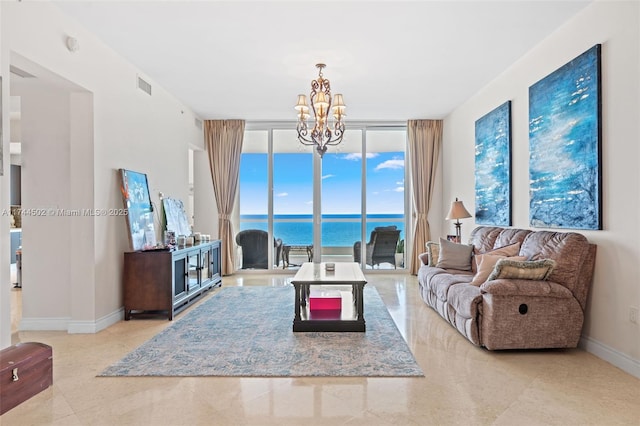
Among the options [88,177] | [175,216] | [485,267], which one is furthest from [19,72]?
[485,267]

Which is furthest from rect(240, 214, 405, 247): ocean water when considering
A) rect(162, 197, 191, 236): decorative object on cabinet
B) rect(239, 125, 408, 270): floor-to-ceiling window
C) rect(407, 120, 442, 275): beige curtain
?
rect(162, 197, 191, 236): decorative object on cabinet

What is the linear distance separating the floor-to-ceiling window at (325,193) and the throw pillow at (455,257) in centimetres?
255

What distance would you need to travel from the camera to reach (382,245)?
24.8 feet

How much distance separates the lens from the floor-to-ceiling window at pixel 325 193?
768 centimetres

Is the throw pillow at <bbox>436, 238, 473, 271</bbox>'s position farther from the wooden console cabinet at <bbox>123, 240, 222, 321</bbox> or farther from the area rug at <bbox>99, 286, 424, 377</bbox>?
the wooden console cabinet at <bbox>123, 240, 222, 321</bbox>

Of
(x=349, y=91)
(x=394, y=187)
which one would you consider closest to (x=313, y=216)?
(x=394, y=187)

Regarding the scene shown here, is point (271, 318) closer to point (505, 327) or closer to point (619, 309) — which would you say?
point (505, 327)

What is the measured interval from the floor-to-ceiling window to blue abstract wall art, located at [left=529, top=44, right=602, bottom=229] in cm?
361

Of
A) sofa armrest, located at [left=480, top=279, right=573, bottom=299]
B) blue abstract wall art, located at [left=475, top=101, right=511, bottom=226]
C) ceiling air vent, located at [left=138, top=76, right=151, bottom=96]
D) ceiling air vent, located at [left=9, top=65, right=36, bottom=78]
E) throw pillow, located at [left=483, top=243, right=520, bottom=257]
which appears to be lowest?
sofa armrest, located at [left=480, top=279, right=573, bottom=299]

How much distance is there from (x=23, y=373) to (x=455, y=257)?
4.30 m

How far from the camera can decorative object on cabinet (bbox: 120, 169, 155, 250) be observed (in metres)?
4.45

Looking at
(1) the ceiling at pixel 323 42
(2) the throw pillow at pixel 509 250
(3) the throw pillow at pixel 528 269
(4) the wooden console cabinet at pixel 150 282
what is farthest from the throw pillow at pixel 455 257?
(4) the wooden console cabinet at pixel 150 282

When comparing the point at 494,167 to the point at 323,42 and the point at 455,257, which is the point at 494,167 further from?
the point at 323,42

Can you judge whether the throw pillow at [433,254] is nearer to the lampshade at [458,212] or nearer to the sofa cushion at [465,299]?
the lampshade at [458,212]
